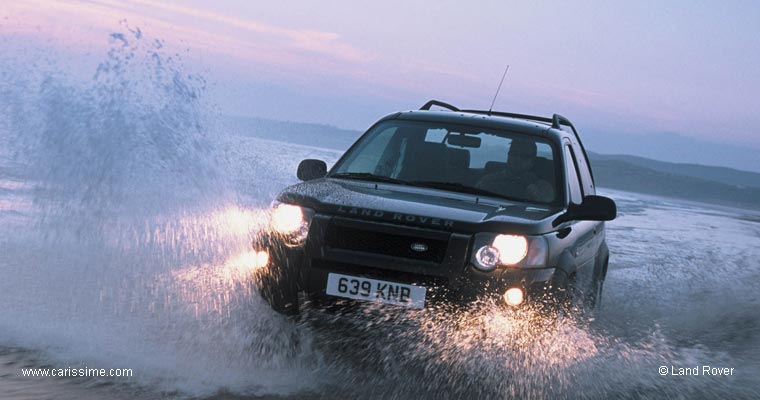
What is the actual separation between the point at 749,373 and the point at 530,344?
2.40 meters

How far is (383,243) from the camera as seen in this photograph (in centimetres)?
469

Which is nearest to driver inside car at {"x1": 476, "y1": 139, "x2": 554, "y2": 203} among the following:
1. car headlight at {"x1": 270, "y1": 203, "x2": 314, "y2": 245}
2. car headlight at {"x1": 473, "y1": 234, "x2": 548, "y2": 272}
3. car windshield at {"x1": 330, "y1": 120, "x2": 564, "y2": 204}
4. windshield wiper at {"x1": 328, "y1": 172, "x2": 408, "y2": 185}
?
car windshield at {"x1": 330, "y1": 120, "x2": 564, "y2": 204}

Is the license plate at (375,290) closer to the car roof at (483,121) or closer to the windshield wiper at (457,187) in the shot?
the windshield wiper at (457,187)

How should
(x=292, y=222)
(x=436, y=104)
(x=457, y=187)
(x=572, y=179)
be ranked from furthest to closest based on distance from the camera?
(x=436, y=104) < (x=572, y=179) < (x=457, y=187) < (x=292, y=222)

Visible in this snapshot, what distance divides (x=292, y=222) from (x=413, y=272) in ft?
2.39

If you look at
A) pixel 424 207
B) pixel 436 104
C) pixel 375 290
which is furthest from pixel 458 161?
pixel 375 290

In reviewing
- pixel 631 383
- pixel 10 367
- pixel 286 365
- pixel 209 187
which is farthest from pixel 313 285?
pixel 209 187

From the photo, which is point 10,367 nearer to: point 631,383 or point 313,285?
point 313,285

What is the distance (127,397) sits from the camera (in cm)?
397

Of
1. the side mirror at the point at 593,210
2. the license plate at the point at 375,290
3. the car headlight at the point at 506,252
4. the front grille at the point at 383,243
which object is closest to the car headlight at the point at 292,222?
the front grille at the point at 383,243

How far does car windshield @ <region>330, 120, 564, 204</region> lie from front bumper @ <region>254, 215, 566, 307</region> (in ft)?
3.36

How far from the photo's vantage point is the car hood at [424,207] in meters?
4.70

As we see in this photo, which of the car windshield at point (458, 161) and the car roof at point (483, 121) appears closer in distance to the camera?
the car windshield at point (458, 161)

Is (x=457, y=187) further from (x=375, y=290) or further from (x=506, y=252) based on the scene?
(x=375, y=290)
